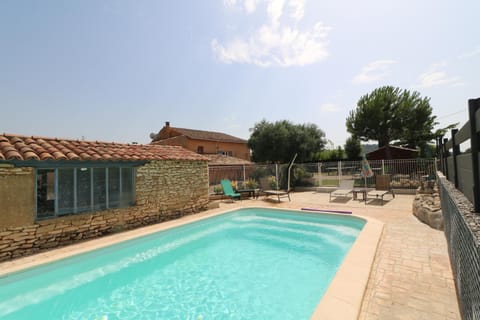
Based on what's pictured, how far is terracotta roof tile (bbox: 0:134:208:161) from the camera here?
5.74 metres

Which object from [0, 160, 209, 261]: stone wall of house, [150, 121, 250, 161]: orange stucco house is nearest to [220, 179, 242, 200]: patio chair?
[0, 160, 209, 261]: stone wall of house

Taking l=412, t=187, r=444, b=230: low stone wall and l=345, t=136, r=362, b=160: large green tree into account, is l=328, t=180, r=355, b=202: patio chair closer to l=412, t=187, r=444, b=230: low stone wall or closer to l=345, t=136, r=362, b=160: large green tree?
l=412, t=187, r=444, b=230: low stone wall

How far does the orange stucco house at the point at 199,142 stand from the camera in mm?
28419

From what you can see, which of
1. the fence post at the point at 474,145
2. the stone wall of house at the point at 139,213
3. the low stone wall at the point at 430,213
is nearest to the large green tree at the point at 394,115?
the low stone wall at the point at 430,213

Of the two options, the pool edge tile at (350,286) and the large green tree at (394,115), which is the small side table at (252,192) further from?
the large green tree at (394,115)

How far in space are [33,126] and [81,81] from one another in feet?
27.2

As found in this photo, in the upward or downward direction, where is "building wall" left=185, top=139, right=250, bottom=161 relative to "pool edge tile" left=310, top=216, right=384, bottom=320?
upward

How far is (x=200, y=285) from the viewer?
4.91 meters

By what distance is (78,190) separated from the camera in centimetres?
690

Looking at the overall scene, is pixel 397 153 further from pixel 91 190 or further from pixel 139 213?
pixel 91 190

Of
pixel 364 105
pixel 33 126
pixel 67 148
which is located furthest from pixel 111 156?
pixel 364 105

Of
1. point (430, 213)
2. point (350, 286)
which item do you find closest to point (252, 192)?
point (430, 213)

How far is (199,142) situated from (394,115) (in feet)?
75.3

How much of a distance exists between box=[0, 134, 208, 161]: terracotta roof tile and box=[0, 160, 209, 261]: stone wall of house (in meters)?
0.76
